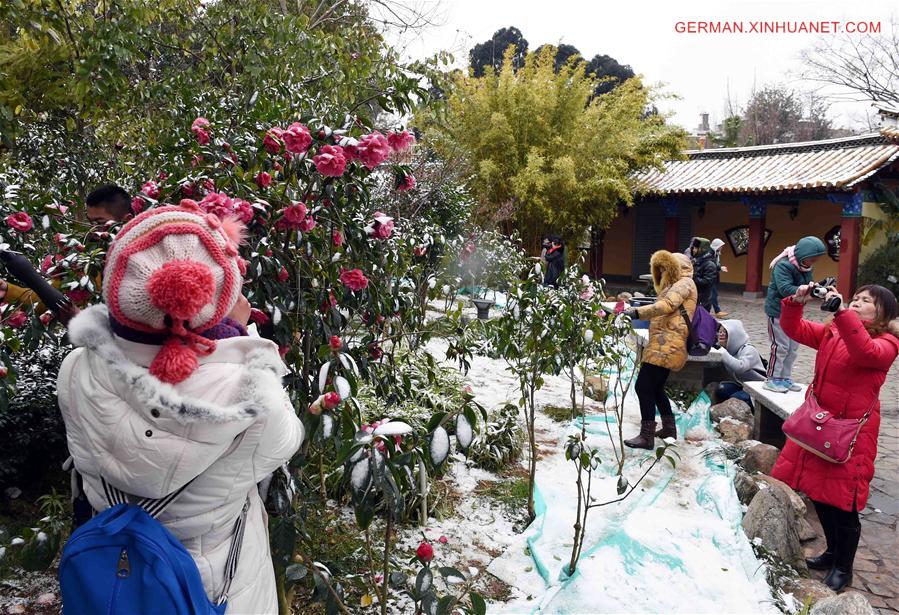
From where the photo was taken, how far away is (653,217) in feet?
57.2

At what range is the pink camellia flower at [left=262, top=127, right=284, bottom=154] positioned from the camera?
201cm

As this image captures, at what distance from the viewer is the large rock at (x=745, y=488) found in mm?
3543

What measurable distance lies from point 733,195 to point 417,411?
1323 cm

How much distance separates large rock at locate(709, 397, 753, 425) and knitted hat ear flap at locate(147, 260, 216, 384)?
4872 millimetres

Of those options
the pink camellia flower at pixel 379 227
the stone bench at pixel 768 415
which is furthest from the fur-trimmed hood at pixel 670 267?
the pink camellia flower at pixel 379 227

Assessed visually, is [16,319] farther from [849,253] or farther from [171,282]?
[849,253]

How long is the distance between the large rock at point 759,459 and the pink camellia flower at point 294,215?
3.46 m

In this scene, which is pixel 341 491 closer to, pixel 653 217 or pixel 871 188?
pixel 871 188

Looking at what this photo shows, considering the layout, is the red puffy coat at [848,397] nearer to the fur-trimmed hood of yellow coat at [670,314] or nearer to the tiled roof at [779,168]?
the fur-trimmed hood of yellow coat at [670,314]

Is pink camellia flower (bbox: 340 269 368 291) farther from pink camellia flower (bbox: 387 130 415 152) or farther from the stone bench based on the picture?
the stone bench

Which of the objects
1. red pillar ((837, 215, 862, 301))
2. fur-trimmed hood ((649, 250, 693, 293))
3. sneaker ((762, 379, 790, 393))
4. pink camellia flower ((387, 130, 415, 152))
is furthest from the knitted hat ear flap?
red pillar ((837, 215, 862, 301))

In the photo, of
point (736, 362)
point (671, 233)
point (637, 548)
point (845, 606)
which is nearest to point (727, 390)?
point (736, 362)

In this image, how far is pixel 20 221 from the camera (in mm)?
2314

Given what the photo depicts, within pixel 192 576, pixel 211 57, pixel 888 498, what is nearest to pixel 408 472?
pixel 192 576
